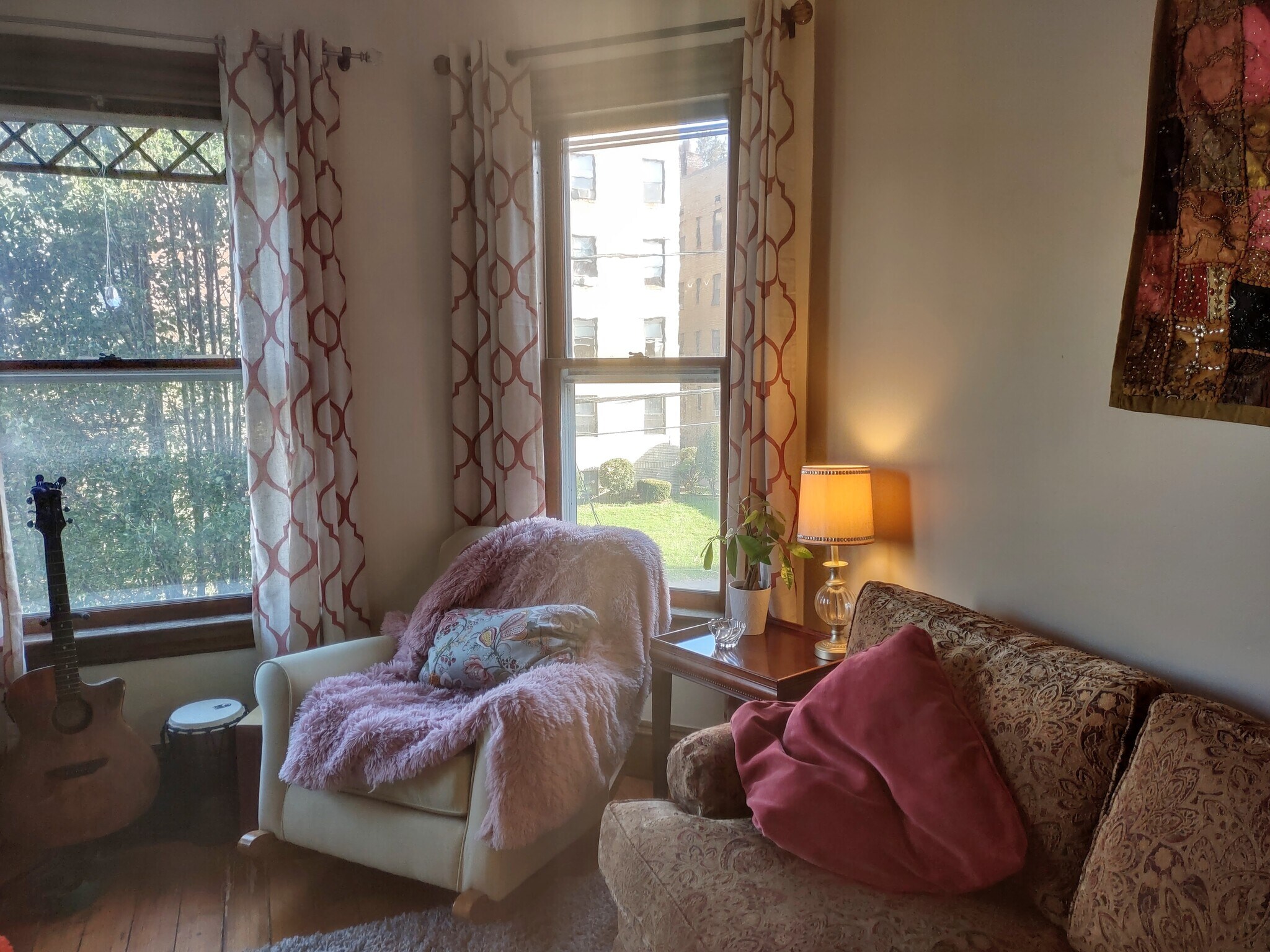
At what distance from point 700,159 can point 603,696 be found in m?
1.73

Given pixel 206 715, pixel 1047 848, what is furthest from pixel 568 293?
pixel 1047 848

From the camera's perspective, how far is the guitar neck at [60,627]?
2008mm

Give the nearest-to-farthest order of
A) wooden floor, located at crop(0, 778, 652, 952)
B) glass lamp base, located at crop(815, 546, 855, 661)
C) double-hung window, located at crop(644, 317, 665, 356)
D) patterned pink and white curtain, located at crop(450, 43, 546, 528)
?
wooden floor, located at crop(0, 778, 652, 952) < glass lamp base, located at crop(815, 546, 855, 661) < patterned pink and white curtain, located at crop(450, 43, 546, 528) < double-hung window, located at crop(644, 317, 665, 356)

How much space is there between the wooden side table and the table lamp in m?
0.07

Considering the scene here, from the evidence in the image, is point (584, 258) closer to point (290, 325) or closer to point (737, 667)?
point (290, 325)

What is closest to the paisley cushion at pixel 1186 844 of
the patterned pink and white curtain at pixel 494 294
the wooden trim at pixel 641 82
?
the patterned pink and white curtain at pixel 494 294

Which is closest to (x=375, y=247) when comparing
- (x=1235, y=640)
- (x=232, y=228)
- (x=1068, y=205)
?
(x=232, y=228)

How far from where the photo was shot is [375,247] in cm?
265

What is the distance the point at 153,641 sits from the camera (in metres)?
2.46

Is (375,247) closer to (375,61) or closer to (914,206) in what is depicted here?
(375,61)

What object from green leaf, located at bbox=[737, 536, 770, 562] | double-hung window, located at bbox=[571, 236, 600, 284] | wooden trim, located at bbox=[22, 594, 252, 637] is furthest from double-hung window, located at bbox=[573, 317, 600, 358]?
wooden trim, located at bbox=[22, 594, 252, 637]

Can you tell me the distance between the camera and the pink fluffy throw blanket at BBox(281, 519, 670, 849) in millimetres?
1672

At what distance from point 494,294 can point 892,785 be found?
192cm

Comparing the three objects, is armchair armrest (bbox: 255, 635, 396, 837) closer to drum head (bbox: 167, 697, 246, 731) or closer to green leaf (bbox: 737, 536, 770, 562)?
drum head (bbox: 167, 697, 246, 731)
